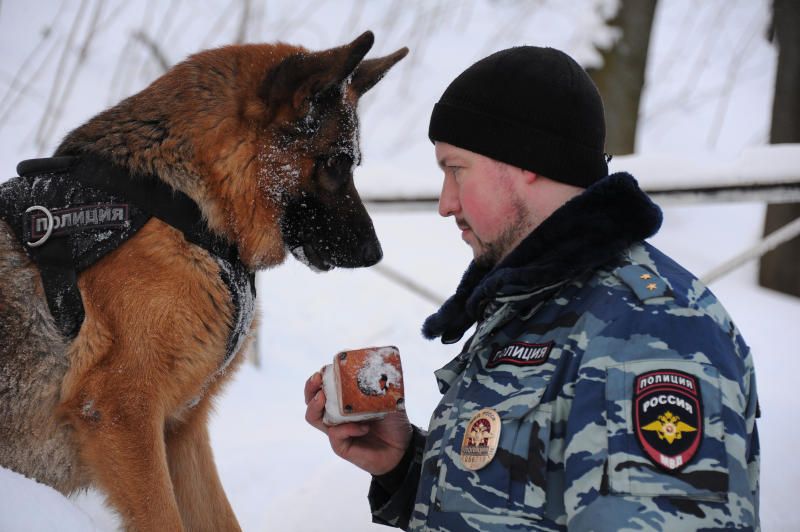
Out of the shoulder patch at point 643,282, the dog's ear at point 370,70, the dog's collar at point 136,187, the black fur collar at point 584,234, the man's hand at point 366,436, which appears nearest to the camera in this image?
the shoulder patch at point 643,282

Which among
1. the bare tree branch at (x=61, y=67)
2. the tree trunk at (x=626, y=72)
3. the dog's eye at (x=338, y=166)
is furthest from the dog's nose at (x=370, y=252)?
the tree trunk at (x=626, y=72)

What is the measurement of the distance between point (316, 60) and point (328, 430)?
3.65ft

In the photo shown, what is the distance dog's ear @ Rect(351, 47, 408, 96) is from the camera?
8.23ft

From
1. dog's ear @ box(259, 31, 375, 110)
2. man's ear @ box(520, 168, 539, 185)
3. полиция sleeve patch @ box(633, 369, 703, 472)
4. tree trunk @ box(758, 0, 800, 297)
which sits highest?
tree trunk @ box(758, 0, 800, 297)

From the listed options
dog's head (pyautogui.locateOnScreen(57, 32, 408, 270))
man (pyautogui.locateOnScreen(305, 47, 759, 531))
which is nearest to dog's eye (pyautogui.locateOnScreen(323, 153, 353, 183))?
dog's head (pyautogui.locateOnScreen(57, 32, 408, 270))

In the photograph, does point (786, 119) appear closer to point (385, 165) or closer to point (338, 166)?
point (385, 165)

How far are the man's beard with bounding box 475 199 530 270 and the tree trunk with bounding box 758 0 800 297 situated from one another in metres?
5.40

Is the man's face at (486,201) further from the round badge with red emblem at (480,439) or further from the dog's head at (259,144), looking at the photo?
the dog's head at (259,144)

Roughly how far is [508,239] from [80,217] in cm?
122

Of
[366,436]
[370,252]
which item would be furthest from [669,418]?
[370,252]

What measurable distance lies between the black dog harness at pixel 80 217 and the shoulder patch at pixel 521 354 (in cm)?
91

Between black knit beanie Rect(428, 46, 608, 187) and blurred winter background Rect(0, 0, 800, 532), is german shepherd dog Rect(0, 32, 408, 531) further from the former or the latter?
black knit beanie Rect(428, 46, 608, 187)

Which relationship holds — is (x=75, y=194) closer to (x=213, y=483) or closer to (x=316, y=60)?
(x=316, y=60)

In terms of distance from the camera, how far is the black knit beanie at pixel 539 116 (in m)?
1.60
